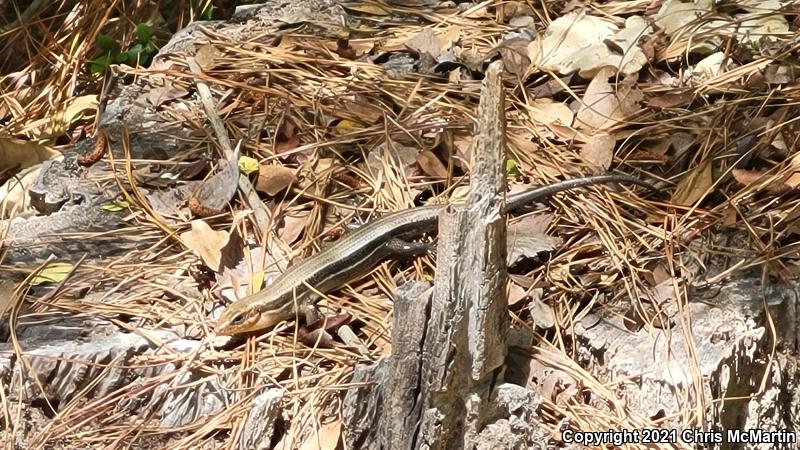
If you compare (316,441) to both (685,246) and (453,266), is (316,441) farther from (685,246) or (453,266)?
(685,246)

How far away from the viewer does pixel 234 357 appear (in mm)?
2723

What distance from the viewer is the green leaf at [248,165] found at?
3219mm

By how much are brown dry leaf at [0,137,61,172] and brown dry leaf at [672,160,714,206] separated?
230cm

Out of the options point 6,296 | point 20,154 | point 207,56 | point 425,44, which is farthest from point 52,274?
point 425,44

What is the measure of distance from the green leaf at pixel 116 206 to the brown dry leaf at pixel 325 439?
115 cm

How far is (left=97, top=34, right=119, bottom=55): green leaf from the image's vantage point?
434cm

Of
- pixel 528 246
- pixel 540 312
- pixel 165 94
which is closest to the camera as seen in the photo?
pixel 540 312

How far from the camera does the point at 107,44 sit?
435cm

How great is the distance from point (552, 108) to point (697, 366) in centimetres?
118

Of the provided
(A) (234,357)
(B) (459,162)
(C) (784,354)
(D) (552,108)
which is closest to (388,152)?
(B) (459,162)

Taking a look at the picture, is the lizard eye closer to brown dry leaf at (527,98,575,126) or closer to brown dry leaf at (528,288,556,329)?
brown dry leaf at (528,288,556,329)

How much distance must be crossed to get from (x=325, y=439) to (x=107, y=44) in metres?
2.52

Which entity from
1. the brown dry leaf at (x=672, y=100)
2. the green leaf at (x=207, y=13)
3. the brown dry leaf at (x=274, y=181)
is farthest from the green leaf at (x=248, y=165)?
the green leaf at (x=207, y=13)

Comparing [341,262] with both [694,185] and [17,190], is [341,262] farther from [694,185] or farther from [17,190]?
[17,190]
